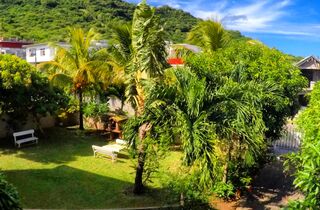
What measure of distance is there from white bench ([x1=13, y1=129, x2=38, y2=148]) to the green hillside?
61.1m

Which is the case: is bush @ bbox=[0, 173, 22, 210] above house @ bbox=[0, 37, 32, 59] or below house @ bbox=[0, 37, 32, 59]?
below

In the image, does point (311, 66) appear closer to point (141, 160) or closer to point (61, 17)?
point (141, 160)

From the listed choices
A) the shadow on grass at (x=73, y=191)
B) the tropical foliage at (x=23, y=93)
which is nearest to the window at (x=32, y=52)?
the tropical foliage at (x=23, y=93)

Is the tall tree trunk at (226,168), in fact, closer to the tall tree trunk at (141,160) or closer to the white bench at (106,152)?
the tall tree trunk at (141,160)

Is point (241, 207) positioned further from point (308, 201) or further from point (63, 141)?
point (63, 141)

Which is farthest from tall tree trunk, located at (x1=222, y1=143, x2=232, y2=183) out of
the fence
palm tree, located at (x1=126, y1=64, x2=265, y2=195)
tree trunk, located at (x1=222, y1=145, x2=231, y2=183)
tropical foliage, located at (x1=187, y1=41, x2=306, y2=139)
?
the fence

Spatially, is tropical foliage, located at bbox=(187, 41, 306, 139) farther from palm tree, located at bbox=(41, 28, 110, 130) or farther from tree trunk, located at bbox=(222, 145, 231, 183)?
palm tree, located at bbox=(41, 28, 110, 130)

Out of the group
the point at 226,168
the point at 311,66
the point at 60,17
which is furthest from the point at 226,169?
the point at 60,17

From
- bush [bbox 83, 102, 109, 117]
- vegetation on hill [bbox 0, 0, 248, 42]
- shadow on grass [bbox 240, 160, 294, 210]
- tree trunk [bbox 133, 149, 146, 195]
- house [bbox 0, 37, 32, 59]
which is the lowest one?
shadow on grass [bbox 240, 160, 294, 210]

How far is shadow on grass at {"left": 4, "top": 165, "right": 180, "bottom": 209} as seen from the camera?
11977 millimetres

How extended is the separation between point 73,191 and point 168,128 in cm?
516

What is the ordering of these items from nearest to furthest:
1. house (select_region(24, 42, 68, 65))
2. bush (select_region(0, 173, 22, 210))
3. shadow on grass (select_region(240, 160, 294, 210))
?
bush (select_region(0, 173, 22, 210)), shadow on grass (select_region(240, 160, 294, 210)), house (select_region(24, 42, 68, 65))

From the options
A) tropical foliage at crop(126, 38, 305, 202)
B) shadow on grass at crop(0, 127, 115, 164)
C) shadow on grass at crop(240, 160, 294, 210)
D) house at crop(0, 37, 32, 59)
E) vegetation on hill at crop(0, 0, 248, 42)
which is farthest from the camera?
vegetation on hill at crop(0, 0, 248, 42)

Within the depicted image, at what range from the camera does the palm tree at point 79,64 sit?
20609 mm
